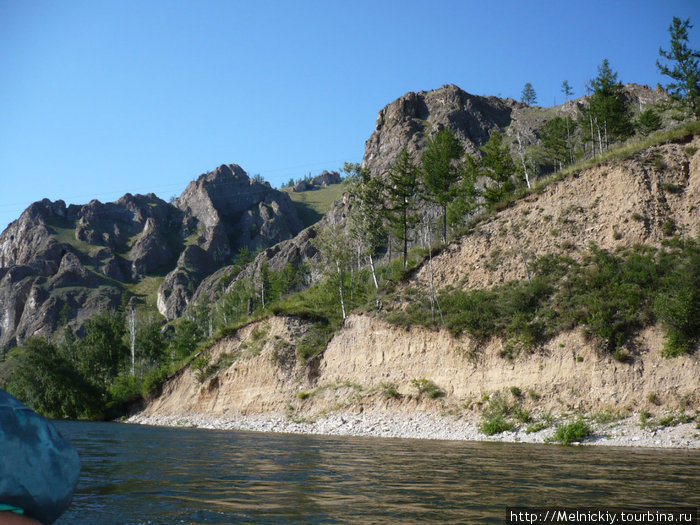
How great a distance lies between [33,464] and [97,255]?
193 meters

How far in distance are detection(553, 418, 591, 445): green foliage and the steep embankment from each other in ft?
→ 8.38

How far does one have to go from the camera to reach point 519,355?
29.1 m

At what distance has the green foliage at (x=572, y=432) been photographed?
21.6m

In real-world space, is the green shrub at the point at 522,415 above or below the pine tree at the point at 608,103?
below

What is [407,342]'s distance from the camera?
116 ft

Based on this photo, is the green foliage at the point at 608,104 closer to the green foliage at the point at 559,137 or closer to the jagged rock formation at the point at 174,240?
the green foliage at the point at 559,137

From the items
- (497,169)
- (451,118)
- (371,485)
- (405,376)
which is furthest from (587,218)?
(451,118)

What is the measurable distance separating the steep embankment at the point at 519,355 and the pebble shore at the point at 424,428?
1.11 metres

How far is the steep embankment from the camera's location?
24625 mm

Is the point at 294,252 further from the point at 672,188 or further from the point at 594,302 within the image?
the point at 594,302

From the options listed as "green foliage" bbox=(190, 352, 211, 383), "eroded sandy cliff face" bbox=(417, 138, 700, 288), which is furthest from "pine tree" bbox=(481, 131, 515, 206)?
"green foliage" bbox=(190, 352, 211, 383)

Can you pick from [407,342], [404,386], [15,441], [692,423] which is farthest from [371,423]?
[15,441]

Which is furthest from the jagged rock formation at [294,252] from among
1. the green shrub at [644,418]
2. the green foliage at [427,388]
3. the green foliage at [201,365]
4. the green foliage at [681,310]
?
the green shrub at [644,418]

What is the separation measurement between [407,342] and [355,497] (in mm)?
25955
